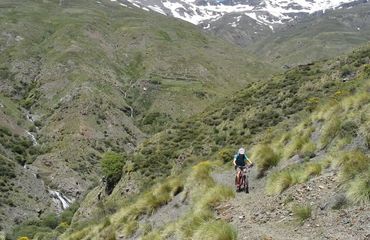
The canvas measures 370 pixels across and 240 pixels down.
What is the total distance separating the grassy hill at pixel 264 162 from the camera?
45.0 ft

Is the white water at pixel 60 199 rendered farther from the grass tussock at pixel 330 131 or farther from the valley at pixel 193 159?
the grass tussock at pixel 330 131

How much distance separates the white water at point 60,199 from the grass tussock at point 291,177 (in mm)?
96078

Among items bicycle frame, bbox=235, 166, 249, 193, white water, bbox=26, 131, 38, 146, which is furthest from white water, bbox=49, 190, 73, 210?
bicycle frame, bbox=235, 166, 249, 193

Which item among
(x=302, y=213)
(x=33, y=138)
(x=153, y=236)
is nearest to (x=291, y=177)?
(x=302, y=213)

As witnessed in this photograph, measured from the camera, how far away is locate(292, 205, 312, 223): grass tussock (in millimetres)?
12295

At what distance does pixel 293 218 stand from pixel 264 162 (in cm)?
729

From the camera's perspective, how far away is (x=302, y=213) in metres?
12.3

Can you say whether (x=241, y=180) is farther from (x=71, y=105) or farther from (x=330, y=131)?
(x=71, y=105)

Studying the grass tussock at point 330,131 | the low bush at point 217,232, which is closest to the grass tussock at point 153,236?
the low bush at point 217,232

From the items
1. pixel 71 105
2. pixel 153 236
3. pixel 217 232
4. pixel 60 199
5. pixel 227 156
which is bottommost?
pixel 60 199

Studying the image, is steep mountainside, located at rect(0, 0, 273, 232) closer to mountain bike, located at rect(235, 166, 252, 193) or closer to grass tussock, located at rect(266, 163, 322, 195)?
mountain bike, located at rect(235, 166, 252, 193)

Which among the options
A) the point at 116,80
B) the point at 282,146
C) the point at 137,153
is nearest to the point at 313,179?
the point at 282,146

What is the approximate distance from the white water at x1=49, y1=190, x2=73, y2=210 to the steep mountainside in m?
0.22

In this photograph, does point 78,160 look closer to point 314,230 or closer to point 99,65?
point 99,65
